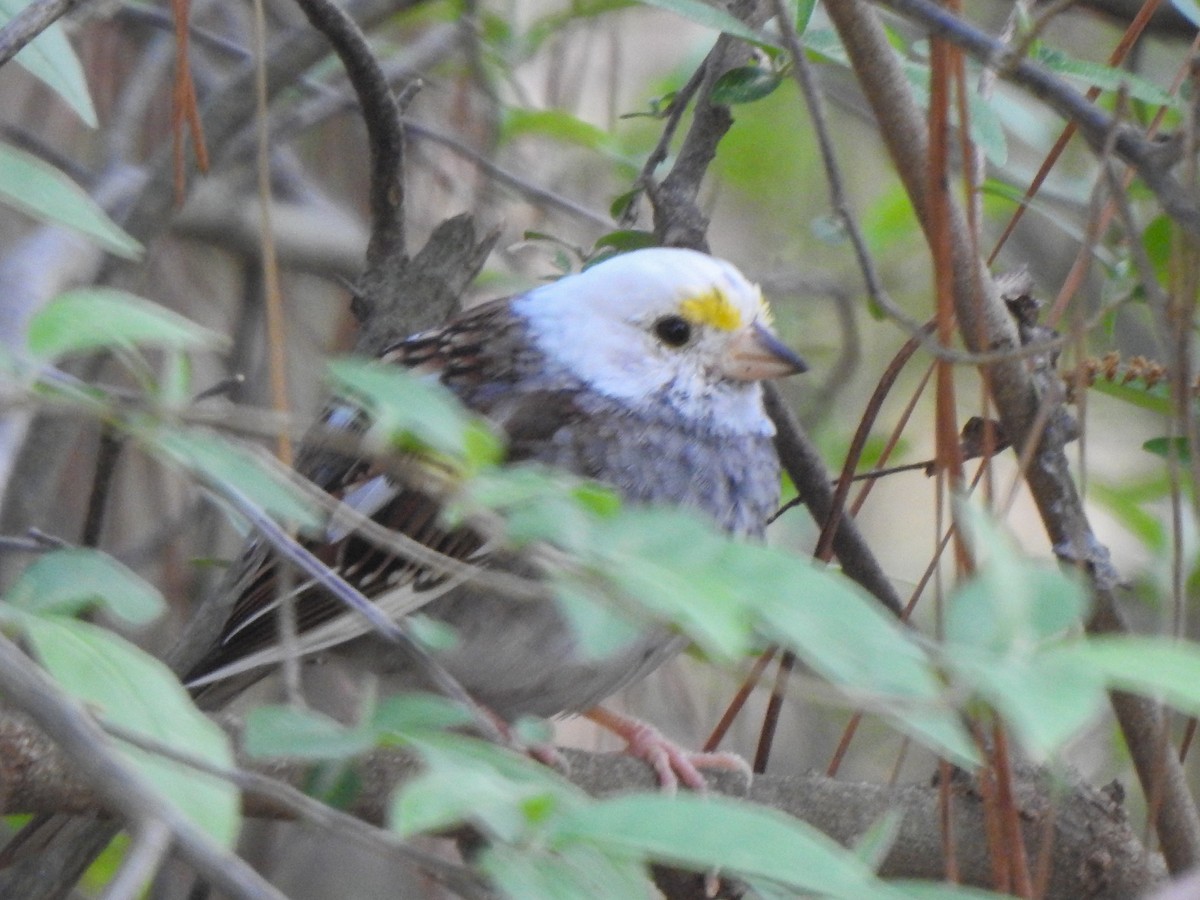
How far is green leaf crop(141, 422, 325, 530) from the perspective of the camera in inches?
38.7

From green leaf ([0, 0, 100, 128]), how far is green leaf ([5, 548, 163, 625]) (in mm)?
482

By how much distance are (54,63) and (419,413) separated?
830 millimetres

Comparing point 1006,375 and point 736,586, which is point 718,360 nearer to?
point 1006,375

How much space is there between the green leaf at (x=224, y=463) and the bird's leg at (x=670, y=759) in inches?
45.1

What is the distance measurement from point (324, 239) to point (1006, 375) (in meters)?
2.11

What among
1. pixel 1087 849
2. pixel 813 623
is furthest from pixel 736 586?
pixel 1087 849

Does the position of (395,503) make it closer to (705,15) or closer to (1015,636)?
(705,15)

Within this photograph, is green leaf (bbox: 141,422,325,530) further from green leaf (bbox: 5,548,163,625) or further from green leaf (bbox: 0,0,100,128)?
green leaf (bbox: 0,0,100,128)

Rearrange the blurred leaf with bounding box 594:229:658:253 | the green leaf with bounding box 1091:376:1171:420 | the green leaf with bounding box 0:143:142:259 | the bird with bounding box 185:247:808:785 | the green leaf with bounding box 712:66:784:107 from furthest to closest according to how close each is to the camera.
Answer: the blurred leaf with bounding box 594:229:658:253
the bird with bounding box 185:247:808:785
the green leaf with bounding box 712:66:784:107
the green leaf with bounding box 1091:376:1171:420
the green leaf with bounding box 0:143:142:259

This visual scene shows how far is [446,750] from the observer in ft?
3.11

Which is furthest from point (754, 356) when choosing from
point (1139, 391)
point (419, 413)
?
point (419, 413)

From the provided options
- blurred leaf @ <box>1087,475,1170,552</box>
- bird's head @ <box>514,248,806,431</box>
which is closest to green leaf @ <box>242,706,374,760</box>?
bird's head @ <box>514,248,806,431</box>

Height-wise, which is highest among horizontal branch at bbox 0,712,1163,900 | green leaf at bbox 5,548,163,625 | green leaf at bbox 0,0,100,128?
green leaf at bbox 0,0,100,128

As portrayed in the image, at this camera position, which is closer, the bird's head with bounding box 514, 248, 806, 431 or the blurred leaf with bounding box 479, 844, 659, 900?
the blurred leaf with bounding box 479, 844, 659, 900
